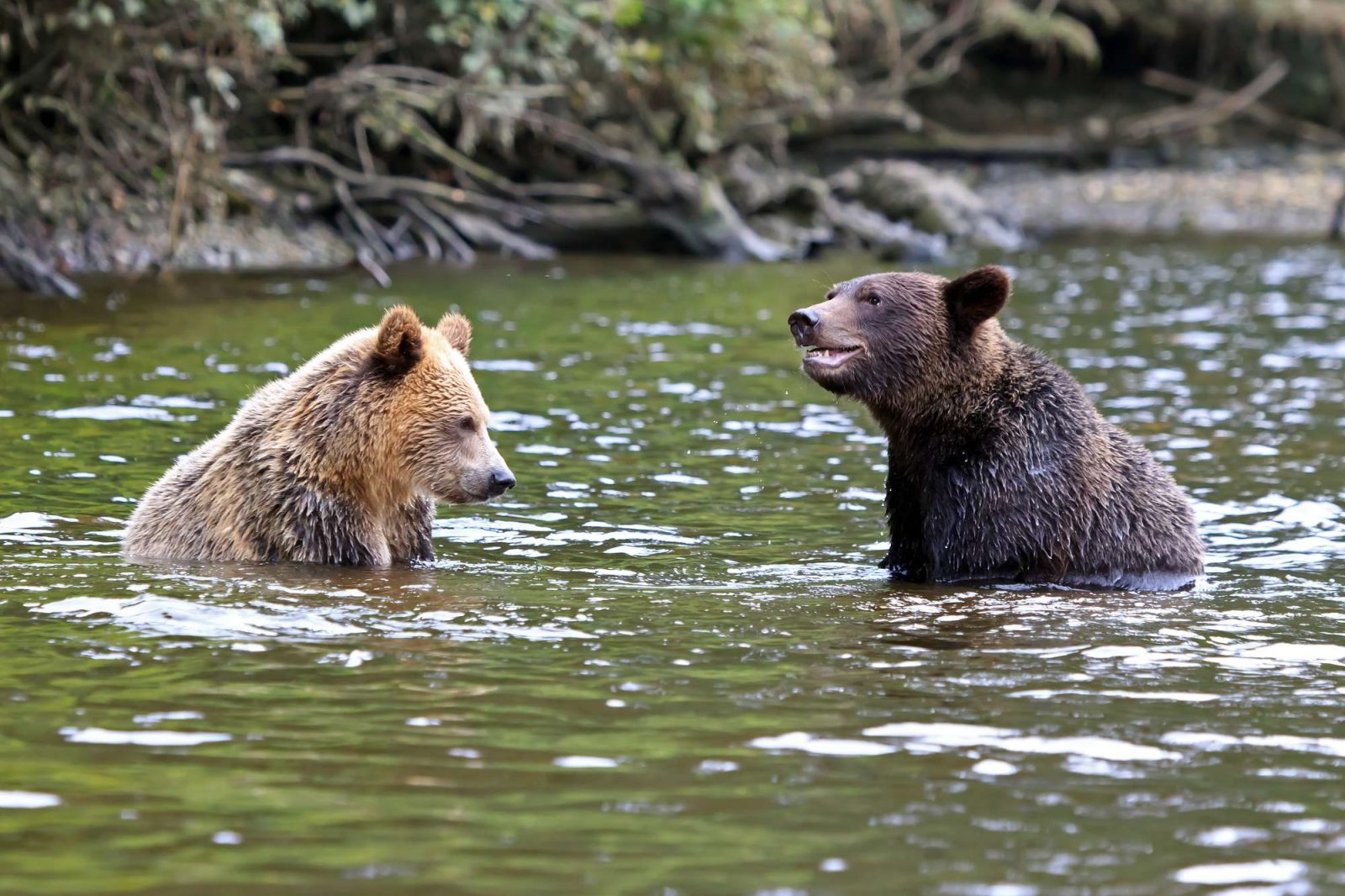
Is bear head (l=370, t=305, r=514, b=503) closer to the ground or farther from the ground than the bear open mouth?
closer to the ground

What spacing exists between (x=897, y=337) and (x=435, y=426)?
2.34 meters

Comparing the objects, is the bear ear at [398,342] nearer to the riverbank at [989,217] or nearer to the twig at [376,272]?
the riverbank at [989,217]

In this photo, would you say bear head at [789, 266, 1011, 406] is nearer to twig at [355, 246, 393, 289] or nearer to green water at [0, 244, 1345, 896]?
green water at [0, 244, 1345, 896]

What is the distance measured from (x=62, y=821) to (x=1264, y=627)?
504 cm

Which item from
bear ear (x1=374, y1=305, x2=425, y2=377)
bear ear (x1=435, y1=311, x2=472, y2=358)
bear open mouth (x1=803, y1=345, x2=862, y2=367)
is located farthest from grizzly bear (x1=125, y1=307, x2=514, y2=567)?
bear open mouth (x1=803, y1=345, x2=862, y2=367)

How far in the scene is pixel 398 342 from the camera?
8133 mm

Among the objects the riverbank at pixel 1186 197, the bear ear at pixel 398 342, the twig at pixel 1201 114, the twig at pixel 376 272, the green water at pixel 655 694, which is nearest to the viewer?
the green water at pixel 655 694

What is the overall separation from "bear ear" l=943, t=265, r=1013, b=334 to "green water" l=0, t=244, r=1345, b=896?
54.5 inches

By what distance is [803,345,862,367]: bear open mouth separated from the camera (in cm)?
875

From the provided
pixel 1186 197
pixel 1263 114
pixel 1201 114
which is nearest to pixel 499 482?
pixel 1186 197

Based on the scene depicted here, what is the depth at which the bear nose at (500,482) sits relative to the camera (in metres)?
8.32

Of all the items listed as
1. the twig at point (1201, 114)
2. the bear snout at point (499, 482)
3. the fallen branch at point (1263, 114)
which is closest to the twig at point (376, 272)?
the bear snout at point (499, 482)

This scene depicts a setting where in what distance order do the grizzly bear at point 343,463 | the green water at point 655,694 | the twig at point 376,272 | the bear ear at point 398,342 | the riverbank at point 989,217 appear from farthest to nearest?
the riverbank at point 989,217
the twig at point 376,272
the grizzly bear at point 343,463
the bear ear at point 398,342
the green water at point 655,694

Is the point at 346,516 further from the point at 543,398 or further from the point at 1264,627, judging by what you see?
the point at 543,398
